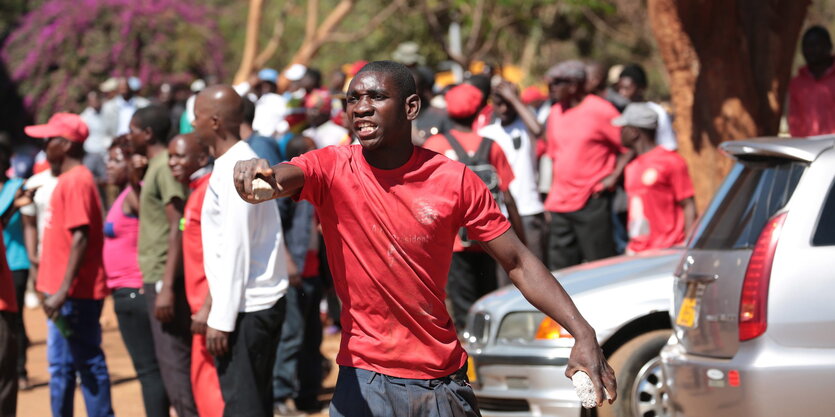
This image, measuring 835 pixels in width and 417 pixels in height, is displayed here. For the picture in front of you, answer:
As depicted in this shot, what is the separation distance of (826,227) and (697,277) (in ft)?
2.32

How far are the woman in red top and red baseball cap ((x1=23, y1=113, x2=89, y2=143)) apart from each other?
1.31 ft

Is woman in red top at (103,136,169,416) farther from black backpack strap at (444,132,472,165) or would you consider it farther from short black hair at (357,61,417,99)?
short black hair at (357,61,417,99)

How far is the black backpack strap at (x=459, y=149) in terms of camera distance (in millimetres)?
7707

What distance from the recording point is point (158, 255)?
6488mm

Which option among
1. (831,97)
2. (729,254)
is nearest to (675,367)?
(729,254)

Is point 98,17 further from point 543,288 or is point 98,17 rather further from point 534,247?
point 543,288

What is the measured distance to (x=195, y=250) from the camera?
5832 mm

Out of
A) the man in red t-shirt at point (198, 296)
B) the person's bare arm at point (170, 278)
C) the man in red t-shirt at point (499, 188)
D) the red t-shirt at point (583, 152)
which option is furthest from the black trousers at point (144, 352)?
the red t-shirt at point (583, 152)

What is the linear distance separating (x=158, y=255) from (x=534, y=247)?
369 cm

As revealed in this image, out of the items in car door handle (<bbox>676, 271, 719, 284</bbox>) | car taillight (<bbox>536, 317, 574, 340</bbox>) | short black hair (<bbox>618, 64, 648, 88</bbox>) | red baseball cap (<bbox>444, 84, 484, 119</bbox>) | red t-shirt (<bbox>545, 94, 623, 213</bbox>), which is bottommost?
car taillight (<bbox>536, 317, 574, 340</bbox>)

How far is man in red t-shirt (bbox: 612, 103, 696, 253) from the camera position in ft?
26.3

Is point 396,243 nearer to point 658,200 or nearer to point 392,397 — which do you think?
point 392,397

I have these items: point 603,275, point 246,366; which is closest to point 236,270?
point 246,366

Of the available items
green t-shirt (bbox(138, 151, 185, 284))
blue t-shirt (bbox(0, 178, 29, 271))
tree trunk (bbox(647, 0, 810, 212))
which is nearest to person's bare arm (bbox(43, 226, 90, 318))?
green t-shirt (bbox(138, 151, 185, 284))
